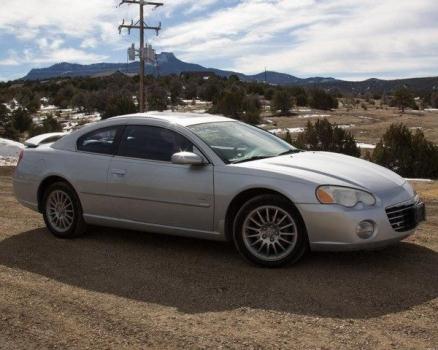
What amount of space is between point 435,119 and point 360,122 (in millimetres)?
7299

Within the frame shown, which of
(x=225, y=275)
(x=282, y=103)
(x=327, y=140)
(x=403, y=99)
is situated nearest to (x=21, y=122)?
(x=282, y=103)

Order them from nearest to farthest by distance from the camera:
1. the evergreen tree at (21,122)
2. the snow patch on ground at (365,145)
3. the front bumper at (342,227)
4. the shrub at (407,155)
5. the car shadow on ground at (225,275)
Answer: the car shadow on ground at (225,275) < the front bumper at (342,227) < the shrub at (407,155) < the snow patch on ground at (365,145) < the evergreen tree at (21,122)

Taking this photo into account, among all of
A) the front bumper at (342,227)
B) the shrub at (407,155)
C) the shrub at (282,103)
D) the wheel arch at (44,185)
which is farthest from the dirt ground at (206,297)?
the shrub at (282,103)

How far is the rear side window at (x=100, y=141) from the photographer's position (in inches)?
269

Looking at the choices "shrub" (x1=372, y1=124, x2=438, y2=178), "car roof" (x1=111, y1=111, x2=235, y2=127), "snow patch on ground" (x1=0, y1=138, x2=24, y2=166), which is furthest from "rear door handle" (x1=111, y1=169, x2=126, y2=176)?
"shrub" (x1=372, y1=124, x2=438, y2=178)

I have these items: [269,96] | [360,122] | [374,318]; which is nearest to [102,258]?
[374,318]

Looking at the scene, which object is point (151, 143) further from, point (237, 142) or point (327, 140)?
point (327, 140)

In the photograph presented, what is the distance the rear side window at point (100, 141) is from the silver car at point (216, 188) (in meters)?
0.01

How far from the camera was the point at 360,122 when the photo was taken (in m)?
45.8

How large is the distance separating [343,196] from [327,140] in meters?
25.4

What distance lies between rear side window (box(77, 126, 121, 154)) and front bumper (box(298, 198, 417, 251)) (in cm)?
243

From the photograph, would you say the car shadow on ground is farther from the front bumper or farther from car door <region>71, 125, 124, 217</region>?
car door <region>71, 125, 124, 217</region>

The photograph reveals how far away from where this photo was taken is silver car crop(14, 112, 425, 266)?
542 centimetres

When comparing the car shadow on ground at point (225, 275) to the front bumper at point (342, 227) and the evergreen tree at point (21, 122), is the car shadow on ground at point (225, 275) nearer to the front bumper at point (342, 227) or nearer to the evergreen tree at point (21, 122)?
the front bumper at point (342, 227)
